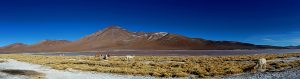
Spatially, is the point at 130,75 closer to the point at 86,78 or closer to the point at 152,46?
the point at 86,78

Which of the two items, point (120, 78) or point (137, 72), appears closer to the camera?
point (120, 78)

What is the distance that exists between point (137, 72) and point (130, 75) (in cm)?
114

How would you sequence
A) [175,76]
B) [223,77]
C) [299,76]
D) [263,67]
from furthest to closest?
[263,67] < [175,76] < [223,77] < [299,76]

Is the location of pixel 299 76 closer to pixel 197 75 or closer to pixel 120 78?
pixel 197 75

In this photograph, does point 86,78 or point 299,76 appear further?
point 86,78

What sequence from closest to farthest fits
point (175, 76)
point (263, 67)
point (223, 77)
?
1. point (223, 77)
2. point (175, 76)
3. point (263, 67)

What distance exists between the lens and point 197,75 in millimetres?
25281

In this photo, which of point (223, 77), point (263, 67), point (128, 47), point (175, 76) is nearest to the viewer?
point (223, 77)

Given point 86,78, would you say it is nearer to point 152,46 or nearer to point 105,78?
point 105,78

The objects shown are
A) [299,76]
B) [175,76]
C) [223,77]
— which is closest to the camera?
[299,76]

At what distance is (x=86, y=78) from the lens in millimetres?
24141

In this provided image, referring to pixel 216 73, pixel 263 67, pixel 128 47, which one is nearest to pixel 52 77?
pixel 216 73

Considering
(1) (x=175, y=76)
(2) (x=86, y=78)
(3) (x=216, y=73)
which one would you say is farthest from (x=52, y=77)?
(3) (x=216, y=73)

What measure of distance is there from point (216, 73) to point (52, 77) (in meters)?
10.6
